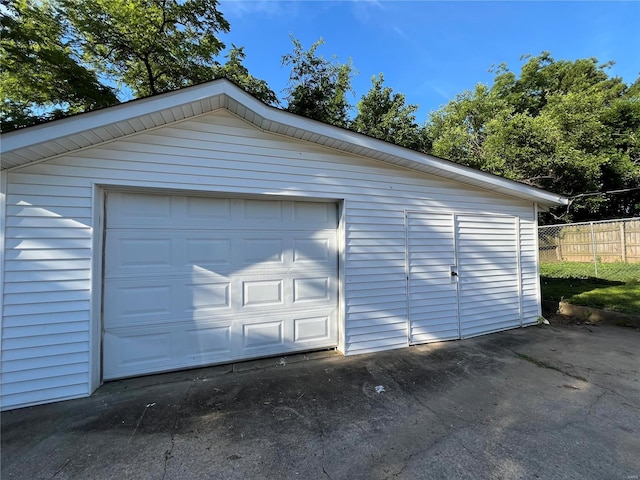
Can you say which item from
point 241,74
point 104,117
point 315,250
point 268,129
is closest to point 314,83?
point 241,74

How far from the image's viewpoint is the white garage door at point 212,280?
3.38 metres

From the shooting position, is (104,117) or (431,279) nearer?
(104,117)

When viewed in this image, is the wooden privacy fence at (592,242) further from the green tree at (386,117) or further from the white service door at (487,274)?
the green tree at (386,117)

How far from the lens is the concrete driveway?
6.73 ft

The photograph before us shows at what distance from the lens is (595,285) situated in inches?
307

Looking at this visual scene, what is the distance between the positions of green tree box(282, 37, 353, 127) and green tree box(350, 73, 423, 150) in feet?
5.51

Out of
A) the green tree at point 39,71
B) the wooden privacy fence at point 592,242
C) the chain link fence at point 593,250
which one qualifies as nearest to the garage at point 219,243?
the green tree at point 39,71

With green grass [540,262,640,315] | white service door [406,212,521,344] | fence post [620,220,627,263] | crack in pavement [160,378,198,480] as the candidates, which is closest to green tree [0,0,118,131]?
crack in pavement [160,378,198,480]

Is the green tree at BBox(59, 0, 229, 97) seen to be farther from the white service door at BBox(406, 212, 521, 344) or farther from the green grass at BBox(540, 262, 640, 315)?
the green grass at BBox(540, 262, 640, 315)

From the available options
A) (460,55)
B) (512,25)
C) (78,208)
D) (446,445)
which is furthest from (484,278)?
(460,55)

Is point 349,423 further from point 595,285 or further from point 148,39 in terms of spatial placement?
point 148,39

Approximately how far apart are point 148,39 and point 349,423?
442 inches

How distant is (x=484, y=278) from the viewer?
16.6ft

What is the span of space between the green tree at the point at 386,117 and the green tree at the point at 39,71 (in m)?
10.6
